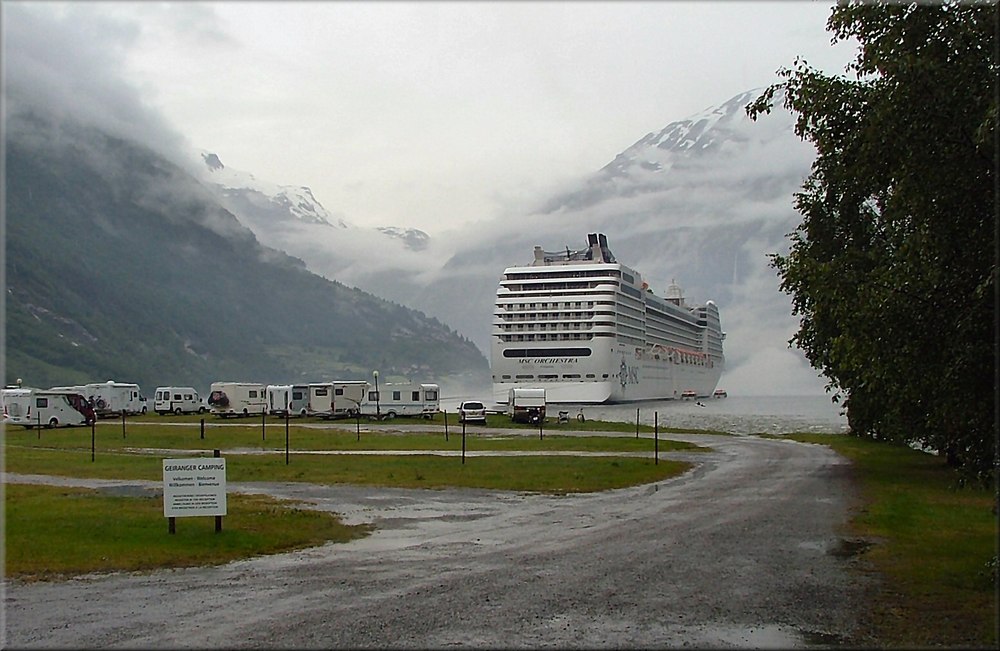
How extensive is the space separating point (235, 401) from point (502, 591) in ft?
199

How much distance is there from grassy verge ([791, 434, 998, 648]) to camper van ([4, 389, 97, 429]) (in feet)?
140

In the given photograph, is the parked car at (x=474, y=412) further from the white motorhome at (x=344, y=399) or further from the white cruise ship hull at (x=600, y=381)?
the white cruise ship hull at (x=600, y=381)

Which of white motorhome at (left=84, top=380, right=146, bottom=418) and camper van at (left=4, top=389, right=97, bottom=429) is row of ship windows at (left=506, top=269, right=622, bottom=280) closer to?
white motorhome at (left=84, top=380, right=146, bottom=418)

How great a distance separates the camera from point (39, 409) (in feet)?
175

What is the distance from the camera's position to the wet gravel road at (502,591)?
923 cm

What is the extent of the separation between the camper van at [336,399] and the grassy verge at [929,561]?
44.4m

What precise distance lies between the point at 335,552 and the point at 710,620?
617 centimetres

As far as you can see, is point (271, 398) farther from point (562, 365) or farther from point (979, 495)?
point (979, 495)

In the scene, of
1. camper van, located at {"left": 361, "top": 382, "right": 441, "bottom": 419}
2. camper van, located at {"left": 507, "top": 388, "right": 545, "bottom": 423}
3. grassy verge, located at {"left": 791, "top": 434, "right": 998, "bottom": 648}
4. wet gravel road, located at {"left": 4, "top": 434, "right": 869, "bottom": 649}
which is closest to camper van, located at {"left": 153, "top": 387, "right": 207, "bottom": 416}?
camper van, located at {"left": 361, "top": 382, "right": 441, "bottom": 419}

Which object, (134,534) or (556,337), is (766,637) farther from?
(556,337)

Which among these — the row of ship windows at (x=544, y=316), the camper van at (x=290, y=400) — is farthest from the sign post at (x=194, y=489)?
the row of ship windows at (x=544, y=316)

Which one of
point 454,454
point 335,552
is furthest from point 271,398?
point 335,552

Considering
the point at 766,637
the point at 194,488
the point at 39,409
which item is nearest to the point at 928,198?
the point at 766,637

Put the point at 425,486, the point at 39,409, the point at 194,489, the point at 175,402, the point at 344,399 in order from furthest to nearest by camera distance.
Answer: the point at 175,402 → the point at 344,399 → the point at 39,409 → the point at 425,486 → the point at 194,489
